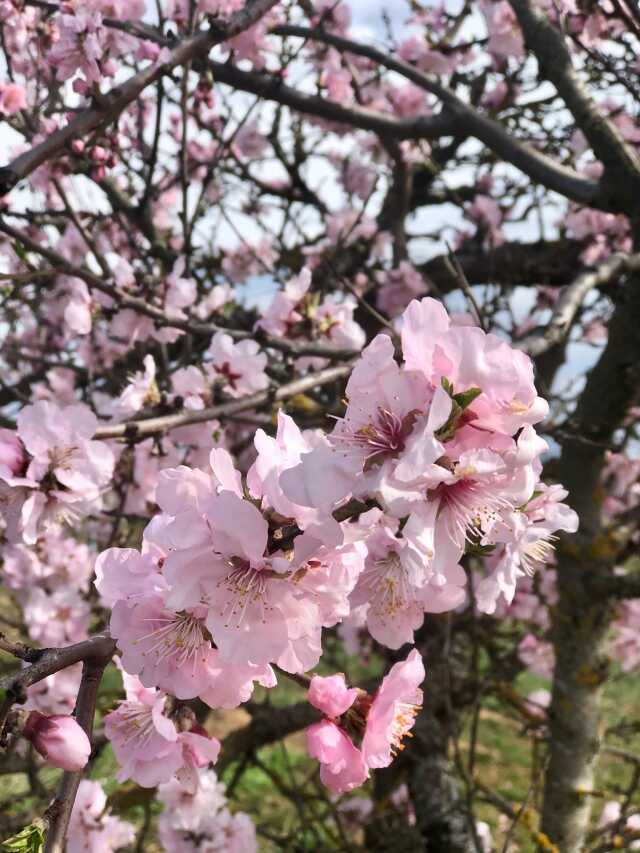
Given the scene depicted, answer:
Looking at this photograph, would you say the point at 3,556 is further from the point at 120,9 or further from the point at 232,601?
the point at 232,601

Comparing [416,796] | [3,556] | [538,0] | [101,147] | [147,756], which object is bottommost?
[416,796]

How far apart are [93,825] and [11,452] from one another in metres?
1.27

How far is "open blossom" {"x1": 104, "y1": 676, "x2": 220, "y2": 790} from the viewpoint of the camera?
1069 mm

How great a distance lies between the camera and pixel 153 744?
1.08 meters

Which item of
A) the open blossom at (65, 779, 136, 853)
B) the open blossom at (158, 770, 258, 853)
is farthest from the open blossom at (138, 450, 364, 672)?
the open blossom at (158, 770, 258, 853)

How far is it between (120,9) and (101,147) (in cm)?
47

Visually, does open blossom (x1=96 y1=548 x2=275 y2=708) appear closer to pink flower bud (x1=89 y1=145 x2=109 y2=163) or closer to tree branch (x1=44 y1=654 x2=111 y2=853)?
tree branch (x1=44 y1=654 x2=111 y2=853)

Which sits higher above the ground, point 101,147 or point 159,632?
point 101,147

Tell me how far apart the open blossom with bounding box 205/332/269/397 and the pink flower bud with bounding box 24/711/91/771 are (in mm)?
1386

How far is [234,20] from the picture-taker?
176cm

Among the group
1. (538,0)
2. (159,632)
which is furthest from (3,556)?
(538,0)

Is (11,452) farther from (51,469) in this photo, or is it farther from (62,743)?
(62,743)

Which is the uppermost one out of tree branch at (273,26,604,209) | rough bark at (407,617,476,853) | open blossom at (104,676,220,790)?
tree branch at (273,26,604,209)

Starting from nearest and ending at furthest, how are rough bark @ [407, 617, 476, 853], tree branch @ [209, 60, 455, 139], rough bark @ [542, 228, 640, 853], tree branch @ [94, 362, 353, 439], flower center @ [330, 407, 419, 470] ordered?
1. flower center @ [330, 407, 419, 470]
2. tree branch @ [94, 362, 353, 439]
3. rough bark @ [542, 228, 640, 853]
4. tree branch @ [209, 60, 455, 139]
5. rough bark @ [407, 617, 476, 853]
